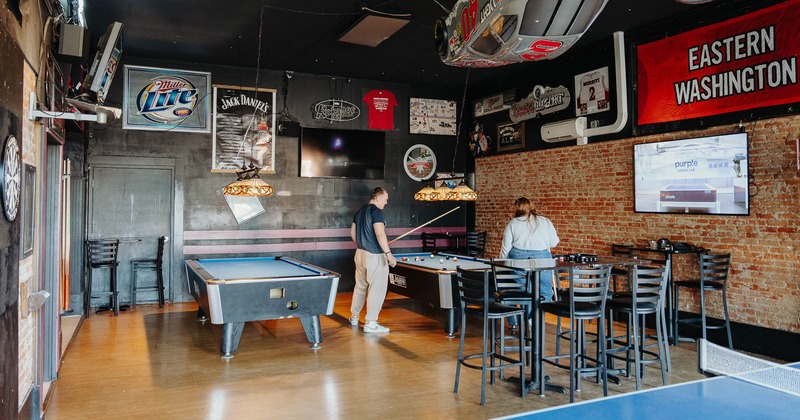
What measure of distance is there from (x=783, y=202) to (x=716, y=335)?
1609 mm

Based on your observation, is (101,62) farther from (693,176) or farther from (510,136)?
(510,136)

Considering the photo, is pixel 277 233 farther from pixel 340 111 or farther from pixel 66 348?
pixel 66 348

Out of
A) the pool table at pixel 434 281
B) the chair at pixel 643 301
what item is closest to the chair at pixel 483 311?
the chair at pixel 643 301

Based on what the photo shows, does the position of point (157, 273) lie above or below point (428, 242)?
below

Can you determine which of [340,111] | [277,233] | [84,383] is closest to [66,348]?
[84,383]

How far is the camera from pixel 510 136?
9375 millimetres

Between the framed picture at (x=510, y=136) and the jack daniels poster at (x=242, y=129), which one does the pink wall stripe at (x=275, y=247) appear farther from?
the framed picture at (x=510, y=136)

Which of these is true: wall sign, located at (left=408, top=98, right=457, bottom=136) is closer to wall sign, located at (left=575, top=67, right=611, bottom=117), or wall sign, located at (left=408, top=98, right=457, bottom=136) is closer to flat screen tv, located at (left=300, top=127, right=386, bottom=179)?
flat screen tv, located at (left=300, top=127, right=386, bottom=179)

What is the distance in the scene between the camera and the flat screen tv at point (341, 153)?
948 centimetres

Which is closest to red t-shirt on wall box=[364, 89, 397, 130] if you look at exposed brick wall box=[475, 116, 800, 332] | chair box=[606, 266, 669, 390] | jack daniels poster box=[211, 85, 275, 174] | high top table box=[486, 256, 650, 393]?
jack daniels poster box=[211, 85, 275, 174]

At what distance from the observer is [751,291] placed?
5.87 m

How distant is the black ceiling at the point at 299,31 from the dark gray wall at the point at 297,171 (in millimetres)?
351

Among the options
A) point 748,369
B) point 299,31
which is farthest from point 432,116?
point 748,369

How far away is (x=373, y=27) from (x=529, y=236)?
2.97 metres
